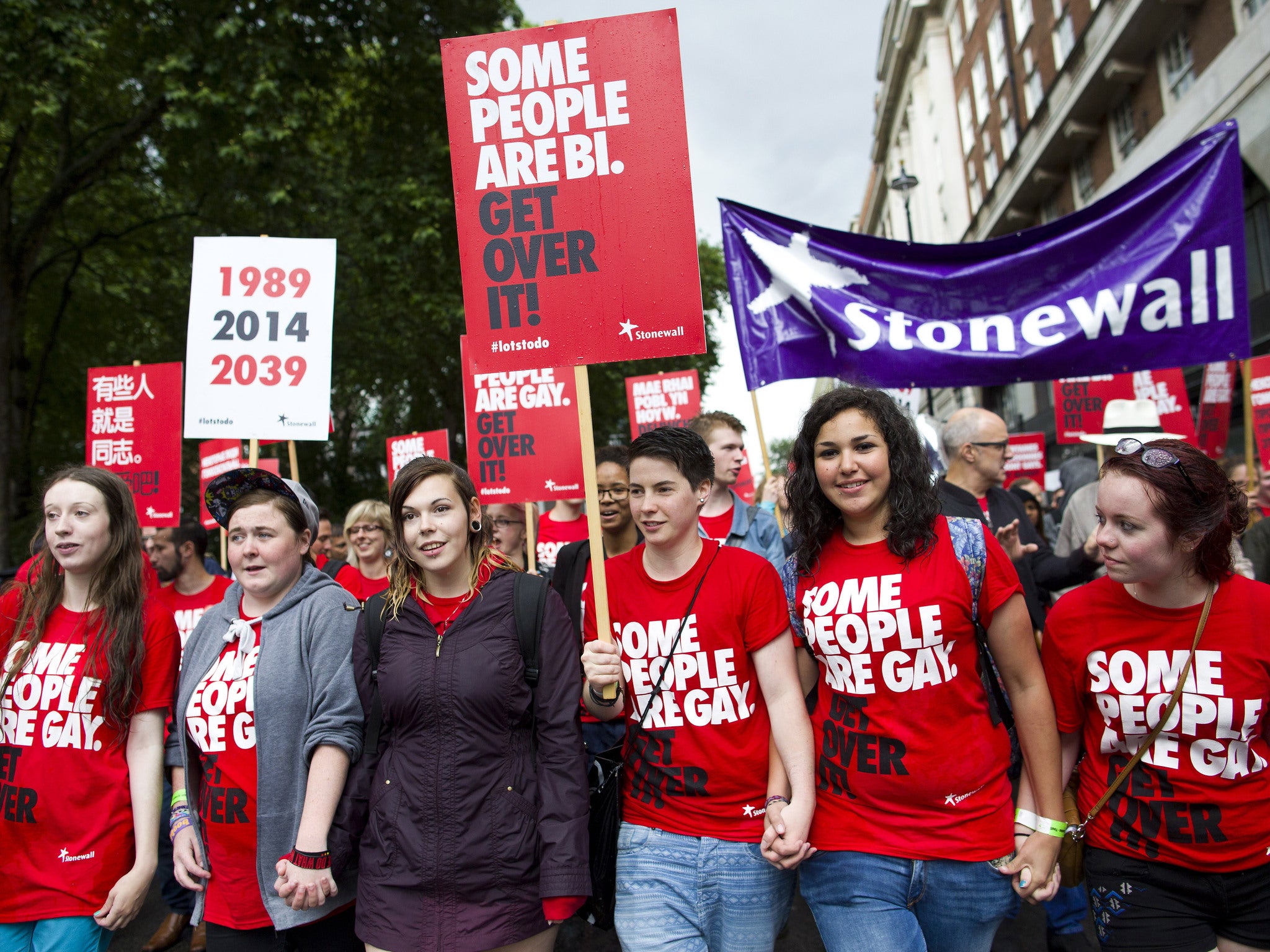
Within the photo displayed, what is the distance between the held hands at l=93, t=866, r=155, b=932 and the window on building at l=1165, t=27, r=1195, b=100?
52.1ft

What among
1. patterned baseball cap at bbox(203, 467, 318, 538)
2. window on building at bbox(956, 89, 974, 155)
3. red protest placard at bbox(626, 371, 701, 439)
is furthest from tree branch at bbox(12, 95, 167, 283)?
window on building at bbox(956, 89, 974, 155)

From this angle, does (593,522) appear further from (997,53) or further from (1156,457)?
(997,53)

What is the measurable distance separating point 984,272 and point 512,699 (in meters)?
2.82

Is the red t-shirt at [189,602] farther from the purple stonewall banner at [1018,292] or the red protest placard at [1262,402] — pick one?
the red protest placard at [1262,402]

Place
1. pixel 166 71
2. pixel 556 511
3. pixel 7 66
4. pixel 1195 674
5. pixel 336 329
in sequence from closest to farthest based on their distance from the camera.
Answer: pixel 1195 674
pixel 556 511
pixel 7 66
pixel 166 71
pixel 336 329

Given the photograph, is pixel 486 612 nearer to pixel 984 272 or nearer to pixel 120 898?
pixel 120 898

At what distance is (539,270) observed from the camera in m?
2.78

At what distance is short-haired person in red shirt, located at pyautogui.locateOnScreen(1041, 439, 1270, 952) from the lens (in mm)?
2119

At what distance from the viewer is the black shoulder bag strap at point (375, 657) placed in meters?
2.48

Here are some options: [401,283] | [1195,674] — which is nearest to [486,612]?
[1195,674]

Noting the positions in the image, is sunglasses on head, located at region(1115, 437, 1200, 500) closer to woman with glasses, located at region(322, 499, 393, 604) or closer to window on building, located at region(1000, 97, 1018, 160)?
woman with glasses, located at region(322, 499, 393, 604)

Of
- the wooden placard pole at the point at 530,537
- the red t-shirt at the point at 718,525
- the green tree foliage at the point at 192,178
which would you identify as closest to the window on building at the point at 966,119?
the green tree foliage at the point at 192,178

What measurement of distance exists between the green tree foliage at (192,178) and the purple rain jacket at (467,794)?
26.6 feet

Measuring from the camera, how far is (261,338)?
194 inches
